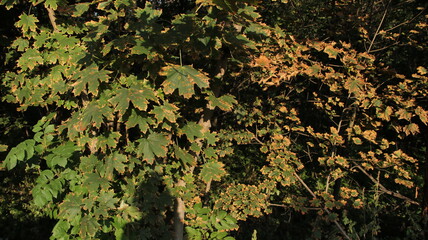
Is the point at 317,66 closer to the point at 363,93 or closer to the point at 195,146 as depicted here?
the point at 363,93

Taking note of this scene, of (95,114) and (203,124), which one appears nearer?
(95,114)

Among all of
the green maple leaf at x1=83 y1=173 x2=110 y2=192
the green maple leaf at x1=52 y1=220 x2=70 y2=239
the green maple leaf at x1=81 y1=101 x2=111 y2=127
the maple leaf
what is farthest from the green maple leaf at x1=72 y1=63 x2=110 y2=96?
the maple leaf

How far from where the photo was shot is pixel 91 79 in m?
2.36

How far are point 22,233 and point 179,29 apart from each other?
4609mm

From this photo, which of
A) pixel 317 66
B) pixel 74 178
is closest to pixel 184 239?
pixel 74 178

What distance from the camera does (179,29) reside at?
239 centimetres

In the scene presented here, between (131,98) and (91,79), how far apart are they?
0.39 metres

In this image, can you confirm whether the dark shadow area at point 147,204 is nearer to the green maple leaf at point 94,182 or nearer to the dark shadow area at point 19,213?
the green maple leaf at point 94,182

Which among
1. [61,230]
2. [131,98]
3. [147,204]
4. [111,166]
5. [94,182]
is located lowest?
[61,230]

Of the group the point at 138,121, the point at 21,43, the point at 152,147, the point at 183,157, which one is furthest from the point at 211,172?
the point at 21,43

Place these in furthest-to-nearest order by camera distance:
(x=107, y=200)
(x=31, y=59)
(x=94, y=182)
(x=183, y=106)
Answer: (x=183, y=106) < (x=31, y=59) < (x=107, y=200) < (x=94, y=182)

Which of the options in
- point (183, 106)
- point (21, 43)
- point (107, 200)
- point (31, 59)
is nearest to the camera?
point (107, 200)

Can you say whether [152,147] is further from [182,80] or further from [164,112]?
[182,80]

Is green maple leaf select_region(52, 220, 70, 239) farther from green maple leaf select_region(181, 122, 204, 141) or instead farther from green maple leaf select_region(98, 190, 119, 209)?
green maple leaf select_region(181, 122, 204, 141)
